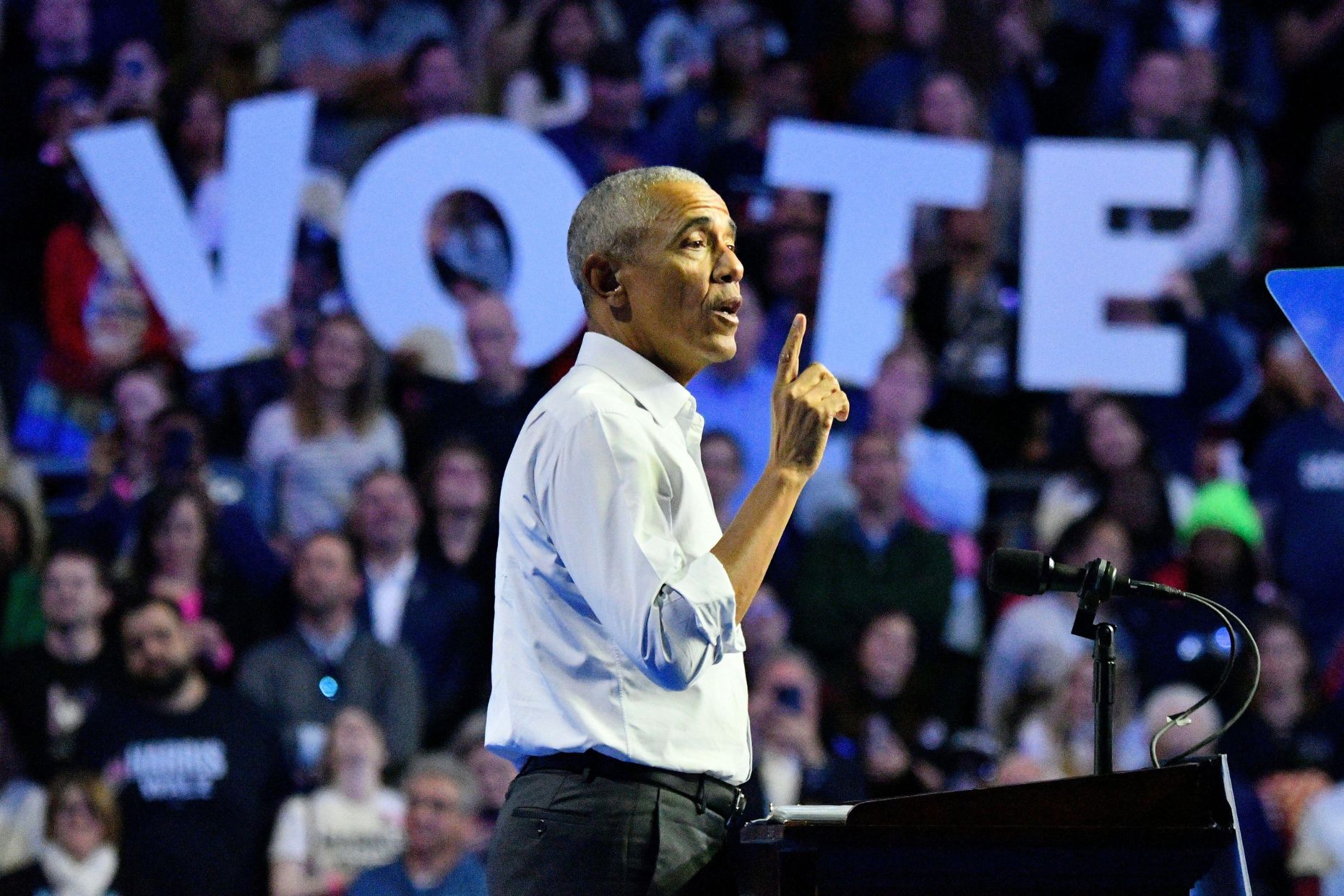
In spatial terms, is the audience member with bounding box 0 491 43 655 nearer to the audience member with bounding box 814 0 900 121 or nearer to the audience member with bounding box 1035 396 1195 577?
the audience member with bounding box 814 0 900 121

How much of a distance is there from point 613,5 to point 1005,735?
3307mm

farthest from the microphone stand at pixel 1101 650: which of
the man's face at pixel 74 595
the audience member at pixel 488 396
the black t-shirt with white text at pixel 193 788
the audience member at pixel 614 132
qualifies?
the audience member at pixel 614 132

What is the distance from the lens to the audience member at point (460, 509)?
6.45 m

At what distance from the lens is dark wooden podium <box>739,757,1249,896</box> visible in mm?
1961

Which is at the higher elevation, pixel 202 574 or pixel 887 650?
pixel 202 574

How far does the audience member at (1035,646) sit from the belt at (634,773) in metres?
4.20

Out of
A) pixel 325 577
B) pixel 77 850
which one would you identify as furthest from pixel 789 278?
pixel 77 850

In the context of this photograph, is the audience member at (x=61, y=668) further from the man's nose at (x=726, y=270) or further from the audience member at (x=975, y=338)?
the man's nose at (x=726, y=270)

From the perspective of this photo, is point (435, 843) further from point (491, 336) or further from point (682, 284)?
point (682, 284)

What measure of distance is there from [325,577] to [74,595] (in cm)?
87

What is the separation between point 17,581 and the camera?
6.53m

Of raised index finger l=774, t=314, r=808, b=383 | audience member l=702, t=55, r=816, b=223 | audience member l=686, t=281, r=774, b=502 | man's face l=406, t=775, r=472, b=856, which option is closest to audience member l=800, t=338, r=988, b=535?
audience member l=686, t=281, r=774, b=502

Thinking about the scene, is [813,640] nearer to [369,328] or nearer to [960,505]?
[960,505]

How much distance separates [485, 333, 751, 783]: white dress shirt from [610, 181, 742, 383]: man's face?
0.22 ft
